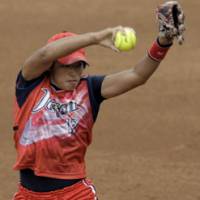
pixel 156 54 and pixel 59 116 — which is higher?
pixel 156 54

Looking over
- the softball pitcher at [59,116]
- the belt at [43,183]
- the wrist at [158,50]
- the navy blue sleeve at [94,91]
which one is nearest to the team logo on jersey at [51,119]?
the softball pitcher at [59,116]

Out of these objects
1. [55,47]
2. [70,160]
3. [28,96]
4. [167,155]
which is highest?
[55,47]

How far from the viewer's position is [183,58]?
35.3 feet

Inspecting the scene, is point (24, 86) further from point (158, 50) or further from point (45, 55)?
point (158, 50)

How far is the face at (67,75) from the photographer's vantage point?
4.82 m

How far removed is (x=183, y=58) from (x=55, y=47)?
648 centimetres

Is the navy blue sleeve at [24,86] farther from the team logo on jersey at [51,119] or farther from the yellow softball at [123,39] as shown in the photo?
the yellow softball at [123,39]

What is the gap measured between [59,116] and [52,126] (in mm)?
84

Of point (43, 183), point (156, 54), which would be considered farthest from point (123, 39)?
point (43, 183)

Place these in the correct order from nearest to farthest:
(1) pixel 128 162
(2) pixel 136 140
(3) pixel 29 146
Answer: (3) pixel 29 146
(1) pixel 128 162
(2) pixel 136 140

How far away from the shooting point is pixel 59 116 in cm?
484

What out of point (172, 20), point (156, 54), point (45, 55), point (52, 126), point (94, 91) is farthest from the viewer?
point (94, 91)

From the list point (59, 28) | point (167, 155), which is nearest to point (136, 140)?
point (167, 155)

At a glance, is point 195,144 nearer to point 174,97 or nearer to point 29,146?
point 174,97
